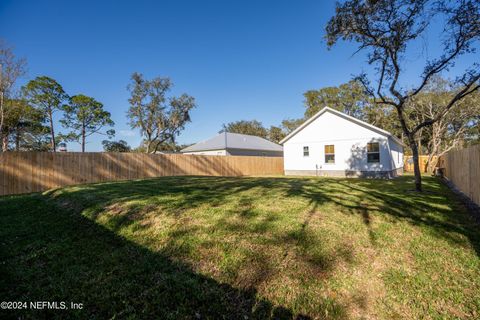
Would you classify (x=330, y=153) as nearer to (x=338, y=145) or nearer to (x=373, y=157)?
(x=338, y=145)

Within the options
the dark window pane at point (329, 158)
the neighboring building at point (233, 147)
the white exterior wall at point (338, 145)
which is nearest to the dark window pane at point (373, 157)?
the white exterior wall at point (338, 145)

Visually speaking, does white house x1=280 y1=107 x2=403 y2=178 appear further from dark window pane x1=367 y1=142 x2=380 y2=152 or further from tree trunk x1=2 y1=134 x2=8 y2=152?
tree trunk x1=2 y1=134 x2=8 y2=152

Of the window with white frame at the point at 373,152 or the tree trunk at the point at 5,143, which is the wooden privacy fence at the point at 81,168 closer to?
the window with white frame at the point at 373,152

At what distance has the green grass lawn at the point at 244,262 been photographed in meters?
2.34

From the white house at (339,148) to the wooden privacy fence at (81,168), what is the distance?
7.22 m

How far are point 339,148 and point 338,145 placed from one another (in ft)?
0.76

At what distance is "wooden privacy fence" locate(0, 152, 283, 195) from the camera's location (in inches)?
394

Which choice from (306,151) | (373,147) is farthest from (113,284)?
(306,151)

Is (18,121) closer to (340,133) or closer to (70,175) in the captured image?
(70,175)

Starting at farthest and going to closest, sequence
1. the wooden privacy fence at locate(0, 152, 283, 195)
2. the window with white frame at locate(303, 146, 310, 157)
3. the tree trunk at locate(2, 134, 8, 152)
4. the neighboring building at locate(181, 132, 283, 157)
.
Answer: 1. the neighboring building at locate(181, 132, 283, 157)
2. the tree trunk at locate(2, 134, 8, 152)
3. the window with white frame at locate(303, 146, 310, 157)
4. the wooden privacy fence at locate(0, 152, 283, 195)

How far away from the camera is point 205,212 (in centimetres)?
474

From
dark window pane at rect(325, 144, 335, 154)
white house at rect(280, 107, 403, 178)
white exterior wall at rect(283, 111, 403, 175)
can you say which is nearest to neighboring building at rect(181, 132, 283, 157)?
white house at rect(280, 107, 403, 178)

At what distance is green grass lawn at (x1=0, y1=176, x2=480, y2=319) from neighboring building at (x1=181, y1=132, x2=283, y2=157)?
2133cm

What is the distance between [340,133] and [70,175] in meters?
16.9
